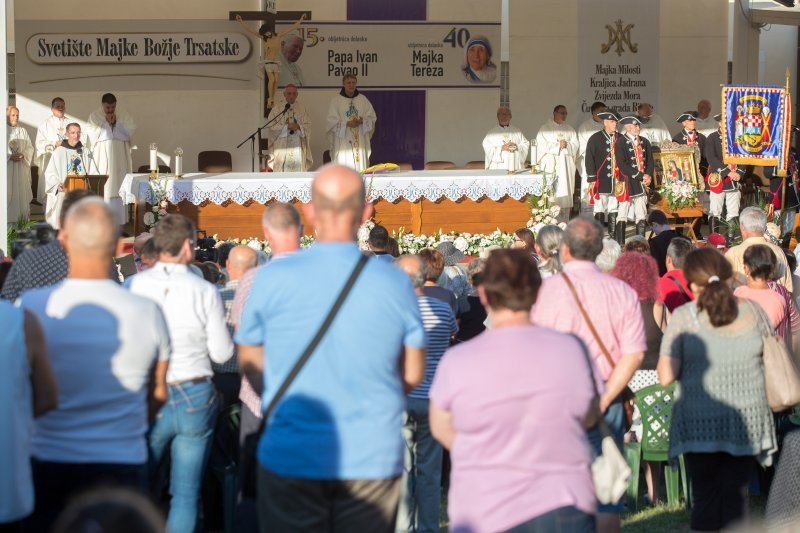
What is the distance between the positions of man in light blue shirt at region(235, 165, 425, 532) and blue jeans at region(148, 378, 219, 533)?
133 centimetres

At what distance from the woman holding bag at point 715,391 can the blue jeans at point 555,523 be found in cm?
182

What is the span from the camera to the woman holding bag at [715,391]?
5254 millimetres

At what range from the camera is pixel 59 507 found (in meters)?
3.90

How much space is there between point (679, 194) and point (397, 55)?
5.81 metres

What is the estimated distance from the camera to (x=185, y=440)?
5070 millimetres

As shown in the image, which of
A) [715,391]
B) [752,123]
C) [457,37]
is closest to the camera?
[715,391]

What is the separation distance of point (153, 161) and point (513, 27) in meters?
8.22

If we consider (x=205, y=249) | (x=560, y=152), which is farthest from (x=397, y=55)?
(x=205, y=249)

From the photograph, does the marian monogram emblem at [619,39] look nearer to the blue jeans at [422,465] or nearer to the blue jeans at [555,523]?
the blue jeans at [422,465]

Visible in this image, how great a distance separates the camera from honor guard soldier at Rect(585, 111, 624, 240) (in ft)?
50.9

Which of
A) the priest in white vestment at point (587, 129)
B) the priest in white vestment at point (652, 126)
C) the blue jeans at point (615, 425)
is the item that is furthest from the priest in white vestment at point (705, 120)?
the blue jeans at point (615, 425)

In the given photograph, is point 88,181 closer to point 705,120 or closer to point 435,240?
point 435,240

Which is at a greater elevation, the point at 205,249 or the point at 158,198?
the point at 158,198

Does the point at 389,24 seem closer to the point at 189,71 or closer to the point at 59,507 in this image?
the point at 189,71
